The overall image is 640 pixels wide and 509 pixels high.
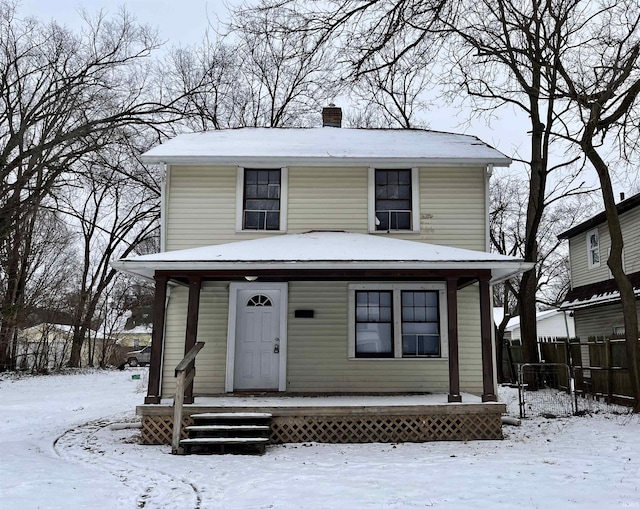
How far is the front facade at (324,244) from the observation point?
36.4 feet

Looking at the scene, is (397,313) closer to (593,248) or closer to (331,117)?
(331,117)

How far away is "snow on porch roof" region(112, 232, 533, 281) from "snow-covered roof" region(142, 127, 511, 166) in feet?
6.33

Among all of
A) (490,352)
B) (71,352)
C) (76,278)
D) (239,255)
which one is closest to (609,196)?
(490,352)

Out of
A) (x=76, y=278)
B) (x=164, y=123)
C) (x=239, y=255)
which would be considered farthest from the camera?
(x=76, y=278)

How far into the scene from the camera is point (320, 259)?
9266mm

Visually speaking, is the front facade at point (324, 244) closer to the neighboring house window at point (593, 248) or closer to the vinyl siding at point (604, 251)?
the vinyl siding at point (604, 251)

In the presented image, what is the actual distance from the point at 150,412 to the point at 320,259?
12.4 ft

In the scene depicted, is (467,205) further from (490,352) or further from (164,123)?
(164,123)

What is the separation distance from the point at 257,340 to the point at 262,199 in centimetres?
298

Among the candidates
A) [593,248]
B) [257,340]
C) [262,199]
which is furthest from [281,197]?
[593,248]

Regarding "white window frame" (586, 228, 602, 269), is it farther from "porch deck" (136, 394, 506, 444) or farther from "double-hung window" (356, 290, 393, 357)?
"porch deck" (136, 394, 506, 444)

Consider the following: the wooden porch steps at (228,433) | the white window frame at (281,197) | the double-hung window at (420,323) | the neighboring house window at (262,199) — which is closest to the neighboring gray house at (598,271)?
the double-hung window at (420,323)

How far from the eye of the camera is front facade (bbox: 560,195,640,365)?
16641 millimetres

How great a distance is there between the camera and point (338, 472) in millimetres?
6953
